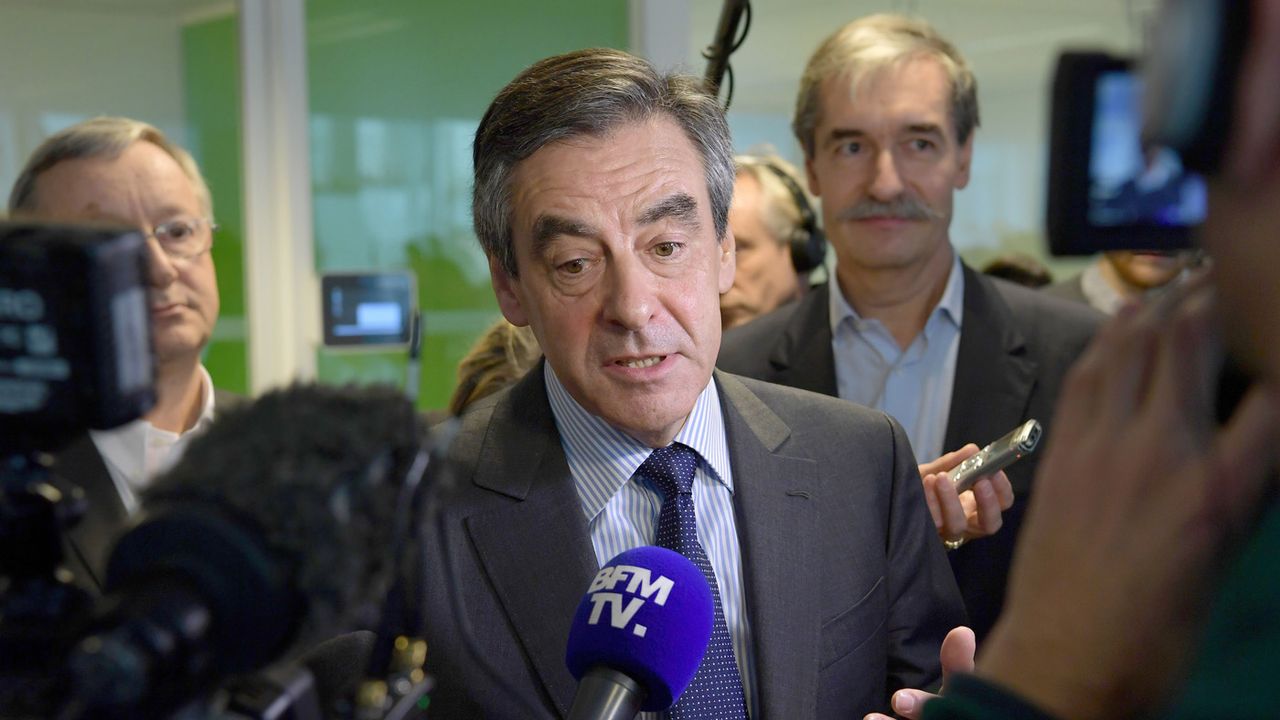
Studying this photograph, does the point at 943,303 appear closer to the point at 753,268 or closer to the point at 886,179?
the point at 886,179

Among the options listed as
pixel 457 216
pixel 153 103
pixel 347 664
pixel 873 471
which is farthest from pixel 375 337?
pixel 347 664

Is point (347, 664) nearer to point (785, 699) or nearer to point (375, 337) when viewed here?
point (785, 699)

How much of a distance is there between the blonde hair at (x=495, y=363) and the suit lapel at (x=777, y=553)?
1.90ft

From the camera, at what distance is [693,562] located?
5.04 ft

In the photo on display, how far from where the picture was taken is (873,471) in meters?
1.77

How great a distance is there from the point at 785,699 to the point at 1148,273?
96.6 inches

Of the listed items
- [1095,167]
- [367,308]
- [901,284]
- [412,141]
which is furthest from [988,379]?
[412,141]

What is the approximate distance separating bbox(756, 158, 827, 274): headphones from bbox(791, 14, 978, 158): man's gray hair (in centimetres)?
52

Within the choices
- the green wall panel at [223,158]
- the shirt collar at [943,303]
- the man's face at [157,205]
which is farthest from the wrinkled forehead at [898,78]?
the green wall panel at [223,158]

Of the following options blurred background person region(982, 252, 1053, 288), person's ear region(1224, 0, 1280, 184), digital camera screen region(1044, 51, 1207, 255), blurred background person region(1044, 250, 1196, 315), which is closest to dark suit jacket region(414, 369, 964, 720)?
digital camera screen region(1044, 51, 1207, 255)

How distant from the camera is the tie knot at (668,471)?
1.58 m

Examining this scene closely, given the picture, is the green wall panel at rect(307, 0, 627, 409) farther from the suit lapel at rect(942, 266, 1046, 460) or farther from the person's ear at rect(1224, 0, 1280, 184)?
the person's ear at rect(1224, 0, 1280, 184)

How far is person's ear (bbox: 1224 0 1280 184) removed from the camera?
0.47 m

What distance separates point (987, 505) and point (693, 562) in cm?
54
